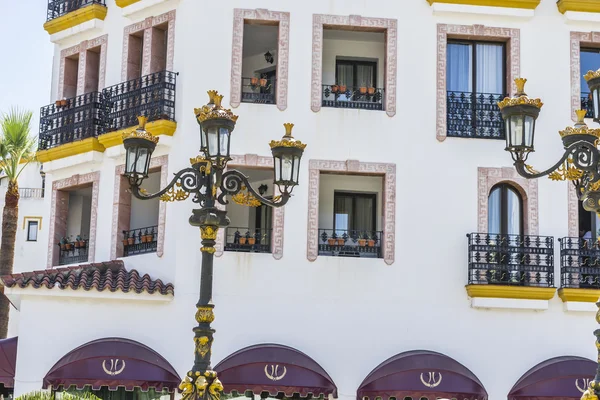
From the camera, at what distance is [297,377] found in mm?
22031

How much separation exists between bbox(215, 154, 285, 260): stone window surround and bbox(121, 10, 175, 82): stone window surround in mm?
2734

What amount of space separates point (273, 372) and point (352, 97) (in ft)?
21.2

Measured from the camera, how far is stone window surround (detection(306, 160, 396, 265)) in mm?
23438

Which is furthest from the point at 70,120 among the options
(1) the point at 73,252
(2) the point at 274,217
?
(2) the point at 274,217

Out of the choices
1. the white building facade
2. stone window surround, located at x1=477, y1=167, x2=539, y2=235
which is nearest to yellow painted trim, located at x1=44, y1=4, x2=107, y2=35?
the white building facade

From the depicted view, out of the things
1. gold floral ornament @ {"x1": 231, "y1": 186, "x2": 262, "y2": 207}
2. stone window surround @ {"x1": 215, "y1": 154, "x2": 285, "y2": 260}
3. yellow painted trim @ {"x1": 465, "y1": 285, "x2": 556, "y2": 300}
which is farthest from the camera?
stone window surround @ {"x1": 215, "y1": 154, "x2": 285, "y2": 260}

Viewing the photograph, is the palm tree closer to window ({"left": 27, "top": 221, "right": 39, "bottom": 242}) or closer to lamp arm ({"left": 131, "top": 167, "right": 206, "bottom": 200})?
window ({"left": 27, "top": 221, "right": 39, "bottom": 242})

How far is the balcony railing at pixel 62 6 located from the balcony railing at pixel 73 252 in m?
5.82

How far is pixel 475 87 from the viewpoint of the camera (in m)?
24.5

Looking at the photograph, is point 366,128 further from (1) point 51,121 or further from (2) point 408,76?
(1) point 51,121

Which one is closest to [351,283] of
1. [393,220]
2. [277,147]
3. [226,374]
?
[393,220]

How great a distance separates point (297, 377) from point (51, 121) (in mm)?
9590

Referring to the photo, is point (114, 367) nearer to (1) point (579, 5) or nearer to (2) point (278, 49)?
(2) point (278, 49)

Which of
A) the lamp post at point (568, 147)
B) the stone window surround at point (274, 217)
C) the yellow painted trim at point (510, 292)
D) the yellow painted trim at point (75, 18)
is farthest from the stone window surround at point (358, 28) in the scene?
the lamp post at point (568, 147)
